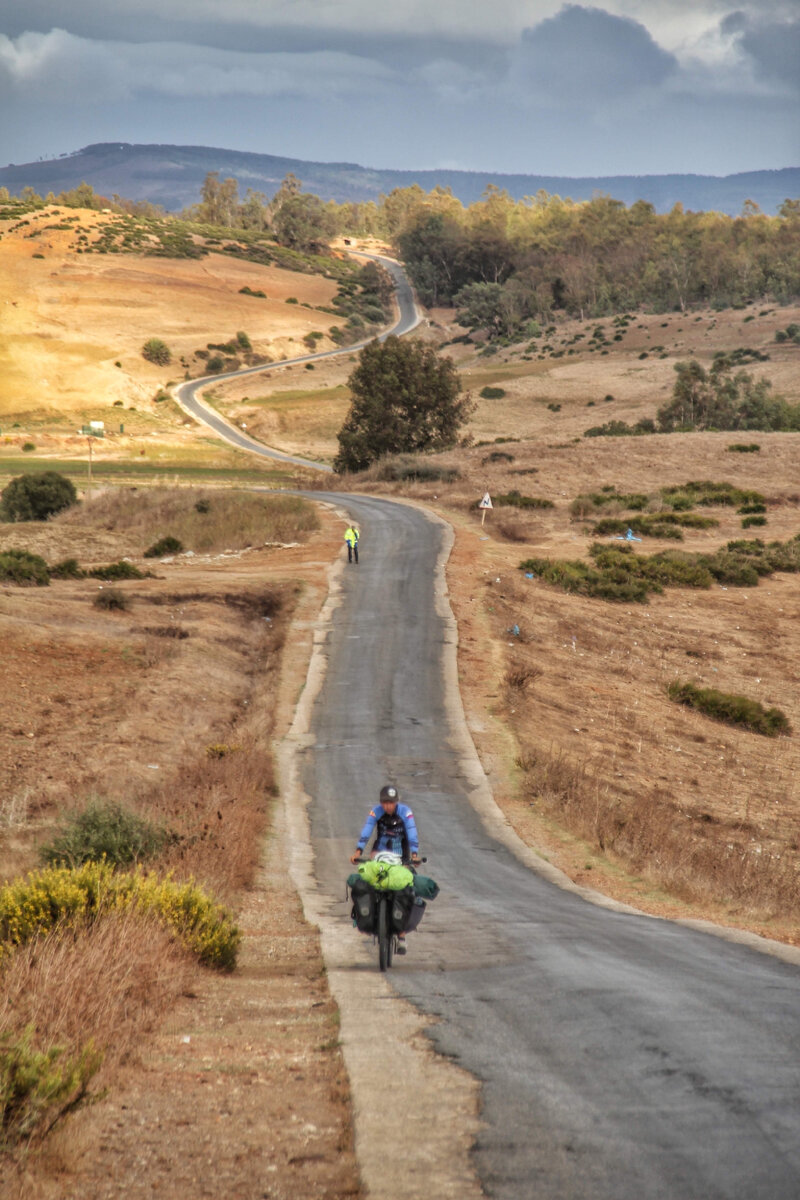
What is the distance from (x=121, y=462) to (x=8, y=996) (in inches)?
3399

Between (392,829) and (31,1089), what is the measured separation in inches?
217

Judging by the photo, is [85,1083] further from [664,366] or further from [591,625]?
[664,366]

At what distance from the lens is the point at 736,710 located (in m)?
25.6

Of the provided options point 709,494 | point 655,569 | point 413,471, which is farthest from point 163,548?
point 709,494

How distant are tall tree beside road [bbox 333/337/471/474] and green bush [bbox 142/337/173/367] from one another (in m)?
62.4

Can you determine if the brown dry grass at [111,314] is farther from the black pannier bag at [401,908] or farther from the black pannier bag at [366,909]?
the black pannier bag at [401,908]

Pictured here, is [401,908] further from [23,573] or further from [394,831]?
[23,573]

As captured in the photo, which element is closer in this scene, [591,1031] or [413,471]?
[591,1031]

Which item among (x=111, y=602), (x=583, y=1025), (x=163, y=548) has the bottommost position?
(x=163, y=548)

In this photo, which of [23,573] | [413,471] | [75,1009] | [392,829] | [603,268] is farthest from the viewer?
[603,268]

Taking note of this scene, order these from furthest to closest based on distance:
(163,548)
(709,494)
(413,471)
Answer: (413,471)
(709,494)
(163,548)

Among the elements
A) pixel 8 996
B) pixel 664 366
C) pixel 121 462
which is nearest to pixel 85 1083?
pixel 8 996

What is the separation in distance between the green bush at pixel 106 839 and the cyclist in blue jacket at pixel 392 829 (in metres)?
3.46

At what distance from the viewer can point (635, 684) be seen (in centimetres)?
2770
